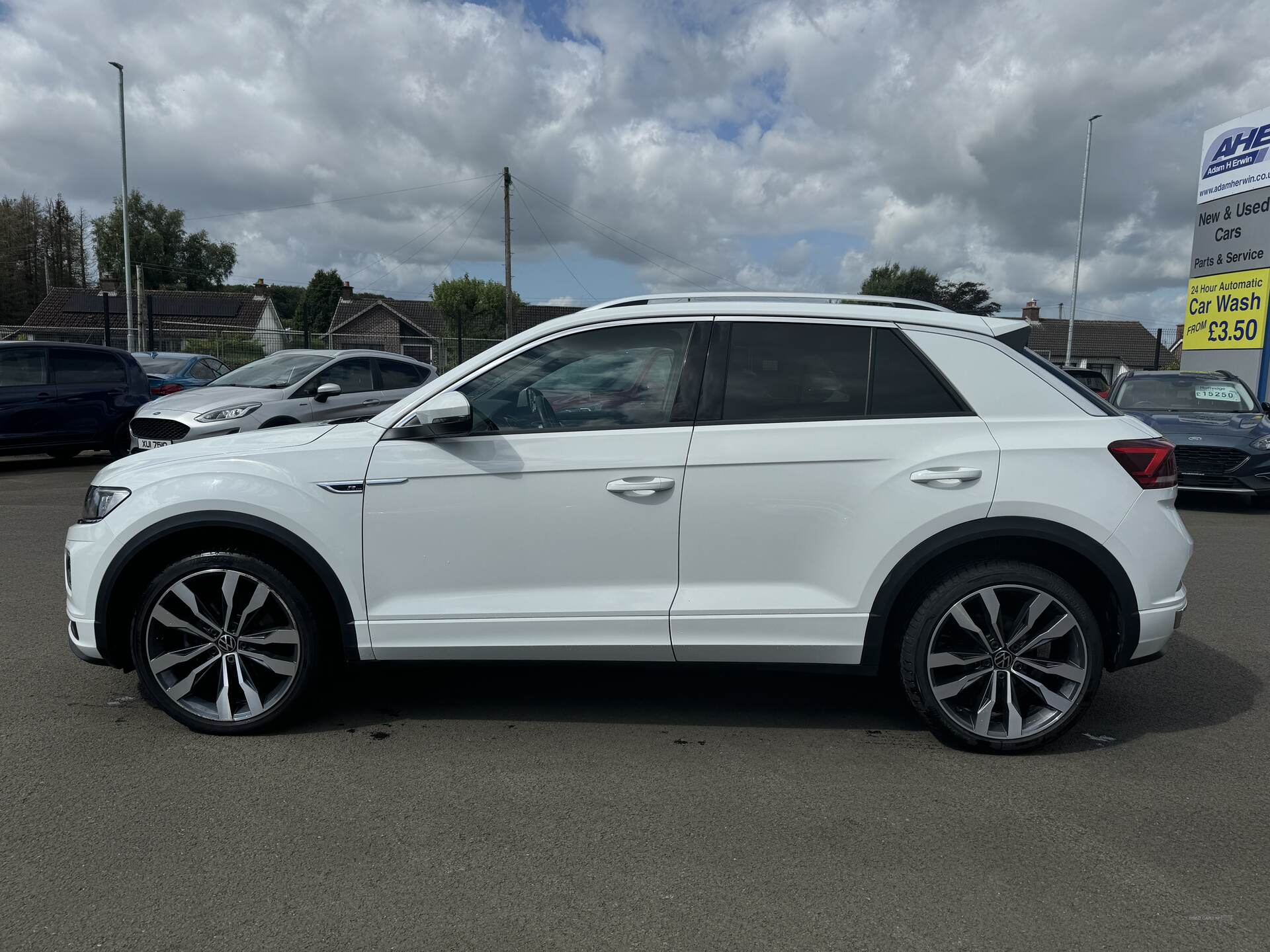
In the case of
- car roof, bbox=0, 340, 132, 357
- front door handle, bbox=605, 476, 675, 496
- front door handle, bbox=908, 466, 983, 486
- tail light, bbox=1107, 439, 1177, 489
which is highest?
car roof, bbox=0, 340, 132, 357

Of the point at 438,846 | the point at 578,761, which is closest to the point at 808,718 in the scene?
the point at 578,761

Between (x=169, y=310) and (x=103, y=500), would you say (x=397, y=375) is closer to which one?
(x=103, y=500)

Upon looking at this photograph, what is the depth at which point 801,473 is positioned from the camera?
3598 mm

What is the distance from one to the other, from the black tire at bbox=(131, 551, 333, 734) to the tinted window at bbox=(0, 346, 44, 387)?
35.3 feet

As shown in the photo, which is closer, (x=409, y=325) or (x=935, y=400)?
(x=935, y=400)

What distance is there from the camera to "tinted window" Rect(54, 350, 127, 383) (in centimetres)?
1290

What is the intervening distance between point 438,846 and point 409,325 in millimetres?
64401

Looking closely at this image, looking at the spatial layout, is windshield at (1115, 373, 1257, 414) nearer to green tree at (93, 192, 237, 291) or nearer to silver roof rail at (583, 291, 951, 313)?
silver roof rail at (583, 291, 951, 313)

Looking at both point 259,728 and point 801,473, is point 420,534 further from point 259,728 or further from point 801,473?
point 801,473

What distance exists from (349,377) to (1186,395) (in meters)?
10.6

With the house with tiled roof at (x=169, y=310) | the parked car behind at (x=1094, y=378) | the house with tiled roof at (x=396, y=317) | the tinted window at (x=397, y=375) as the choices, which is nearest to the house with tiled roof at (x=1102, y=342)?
the house with tiled roof at (x=396, y=317)

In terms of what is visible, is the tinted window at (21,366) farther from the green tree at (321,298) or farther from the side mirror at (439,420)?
the green tree at (321,298)

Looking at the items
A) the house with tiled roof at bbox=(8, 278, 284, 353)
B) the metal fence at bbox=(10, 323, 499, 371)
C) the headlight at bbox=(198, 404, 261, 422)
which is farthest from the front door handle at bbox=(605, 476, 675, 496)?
the house with tiled roof at bbox=(8, 278, 284, 353)

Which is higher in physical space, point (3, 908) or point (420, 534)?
point (420, 534)
